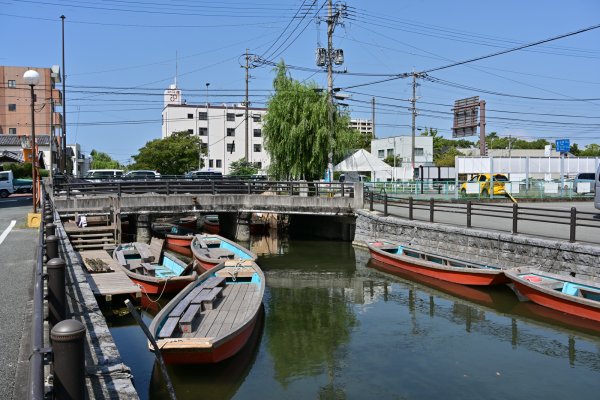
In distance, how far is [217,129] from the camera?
76125 millimetres

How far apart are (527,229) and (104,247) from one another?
1541 cm

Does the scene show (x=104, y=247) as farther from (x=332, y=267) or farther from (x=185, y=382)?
(x=185, y=382)

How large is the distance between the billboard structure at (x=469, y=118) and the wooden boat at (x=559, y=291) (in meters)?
30.6

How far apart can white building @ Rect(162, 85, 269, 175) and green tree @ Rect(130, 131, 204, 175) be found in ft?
35.4

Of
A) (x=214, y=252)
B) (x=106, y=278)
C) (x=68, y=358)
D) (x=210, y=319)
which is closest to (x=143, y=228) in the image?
(x=214, y=252)

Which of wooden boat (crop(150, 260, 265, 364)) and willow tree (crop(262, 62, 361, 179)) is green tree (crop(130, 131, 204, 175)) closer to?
willow tree (crop(262, 62, 361, 179))

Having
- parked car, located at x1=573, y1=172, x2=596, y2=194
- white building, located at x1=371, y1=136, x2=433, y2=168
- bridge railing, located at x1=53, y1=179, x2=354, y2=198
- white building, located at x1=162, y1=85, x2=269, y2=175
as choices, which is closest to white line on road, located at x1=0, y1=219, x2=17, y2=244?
bridge railing, located at x1=53, y1=179, x2=354, y2=198

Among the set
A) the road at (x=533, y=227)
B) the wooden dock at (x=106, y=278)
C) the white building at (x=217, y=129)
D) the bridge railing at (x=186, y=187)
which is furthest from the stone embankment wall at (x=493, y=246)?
the white building at (x=217, y=129)

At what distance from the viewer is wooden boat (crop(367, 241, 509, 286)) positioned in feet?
51.4

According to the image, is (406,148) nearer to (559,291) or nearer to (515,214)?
(515,214)

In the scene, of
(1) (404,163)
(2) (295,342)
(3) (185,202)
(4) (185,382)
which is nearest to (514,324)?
(2) (295,342)

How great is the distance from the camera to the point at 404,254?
66.6ft

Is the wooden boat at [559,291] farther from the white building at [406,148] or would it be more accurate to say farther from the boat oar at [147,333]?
the white building at [406,148]

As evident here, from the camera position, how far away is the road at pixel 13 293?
546 cm
